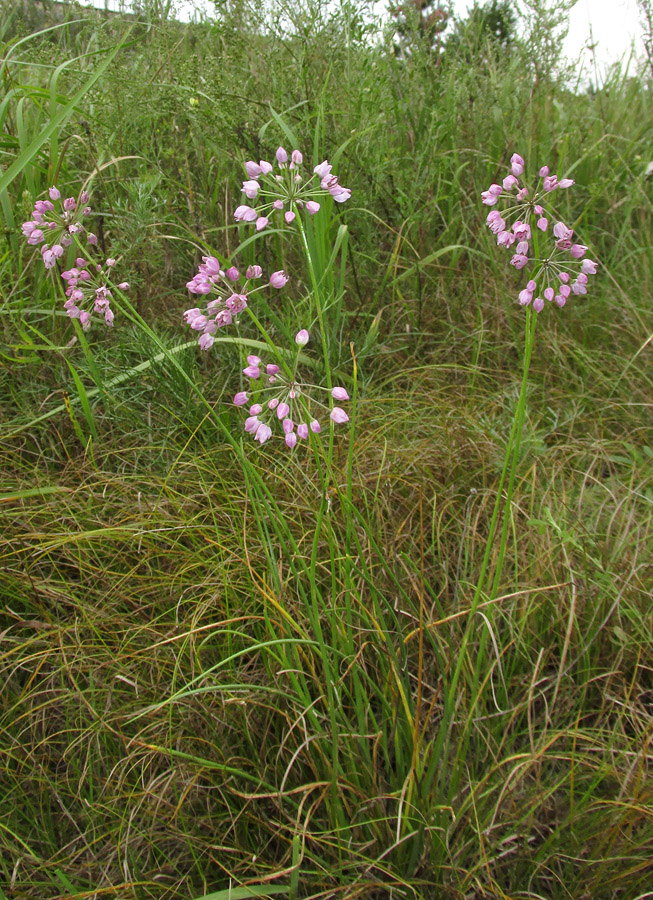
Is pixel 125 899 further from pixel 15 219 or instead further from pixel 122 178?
pixel 122 178

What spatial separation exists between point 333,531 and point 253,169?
29.9 inches

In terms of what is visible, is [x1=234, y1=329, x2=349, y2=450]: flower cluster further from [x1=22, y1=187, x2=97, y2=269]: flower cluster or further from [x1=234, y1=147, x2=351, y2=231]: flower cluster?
[x1=22, y1=187, x2=97, y2=269]: flower cluster

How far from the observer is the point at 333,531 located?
1.54m

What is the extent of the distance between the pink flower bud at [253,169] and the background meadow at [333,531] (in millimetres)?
338

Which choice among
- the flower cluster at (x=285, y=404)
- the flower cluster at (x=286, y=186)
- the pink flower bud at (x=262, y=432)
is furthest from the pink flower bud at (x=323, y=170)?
the pink flower bud at (x=262, y=432)

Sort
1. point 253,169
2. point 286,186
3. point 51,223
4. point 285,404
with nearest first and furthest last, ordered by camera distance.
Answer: point 285,404 → point 253,169 → point 286,186 → point 51,223

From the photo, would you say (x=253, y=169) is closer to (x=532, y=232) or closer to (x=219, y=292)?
(x=219, y=292)

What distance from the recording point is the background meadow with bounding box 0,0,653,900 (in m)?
1.21

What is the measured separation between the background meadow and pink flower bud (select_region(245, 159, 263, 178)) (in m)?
0.34

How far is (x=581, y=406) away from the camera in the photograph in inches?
89.1

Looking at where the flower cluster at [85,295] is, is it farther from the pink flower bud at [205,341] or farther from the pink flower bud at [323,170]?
the pink flower bud at [323,170]

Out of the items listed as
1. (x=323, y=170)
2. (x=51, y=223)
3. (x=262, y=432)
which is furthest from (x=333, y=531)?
(x=51, y=223)

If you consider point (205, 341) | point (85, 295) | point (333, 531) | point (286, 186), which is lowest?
point (333, 531)

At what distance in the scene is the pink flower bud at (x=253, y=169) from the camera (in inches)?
45.9
